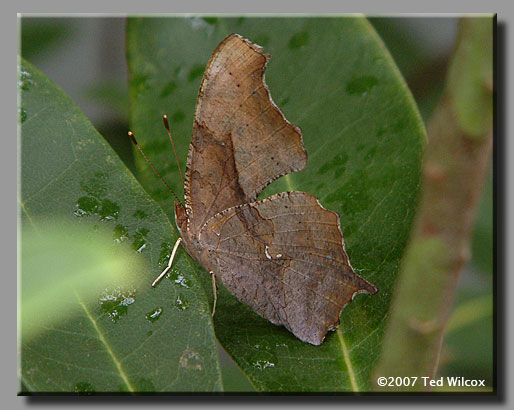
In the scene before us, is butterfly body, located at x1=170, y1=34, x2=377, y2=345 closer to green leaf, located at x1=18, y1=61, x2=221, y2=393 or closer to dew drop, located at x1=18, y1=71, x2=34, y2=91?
→ green leaf, located at x1=18, y1=61, x2=221, y2=393

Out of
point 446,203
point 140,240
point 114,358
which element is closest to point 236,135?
point 140,240

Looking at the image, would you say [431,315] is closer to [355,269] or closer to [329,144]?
[355,269]

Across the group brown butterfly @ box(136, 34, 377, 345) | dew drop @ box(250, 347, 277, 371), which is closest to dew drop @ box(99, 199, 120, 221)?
brown butterfly @ box(136, 34, 377, 345)

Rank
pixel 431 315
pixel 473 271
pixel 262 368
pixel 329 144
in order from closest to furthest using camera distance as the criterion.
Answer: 1. pixel 431 315
2. pixel 262 368
3. pixel 329 144
4. pixel 473 271

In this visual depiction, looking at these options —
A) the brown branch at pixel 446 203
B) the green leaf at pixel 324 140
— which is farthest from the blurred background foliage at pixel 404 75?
the brown branch at pixel 446 203

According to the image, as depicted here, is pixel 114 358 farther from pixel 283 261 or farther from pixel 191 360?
pixel 283 261

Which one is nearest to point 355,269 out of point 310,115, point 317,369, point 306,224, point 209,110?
point 306,224
